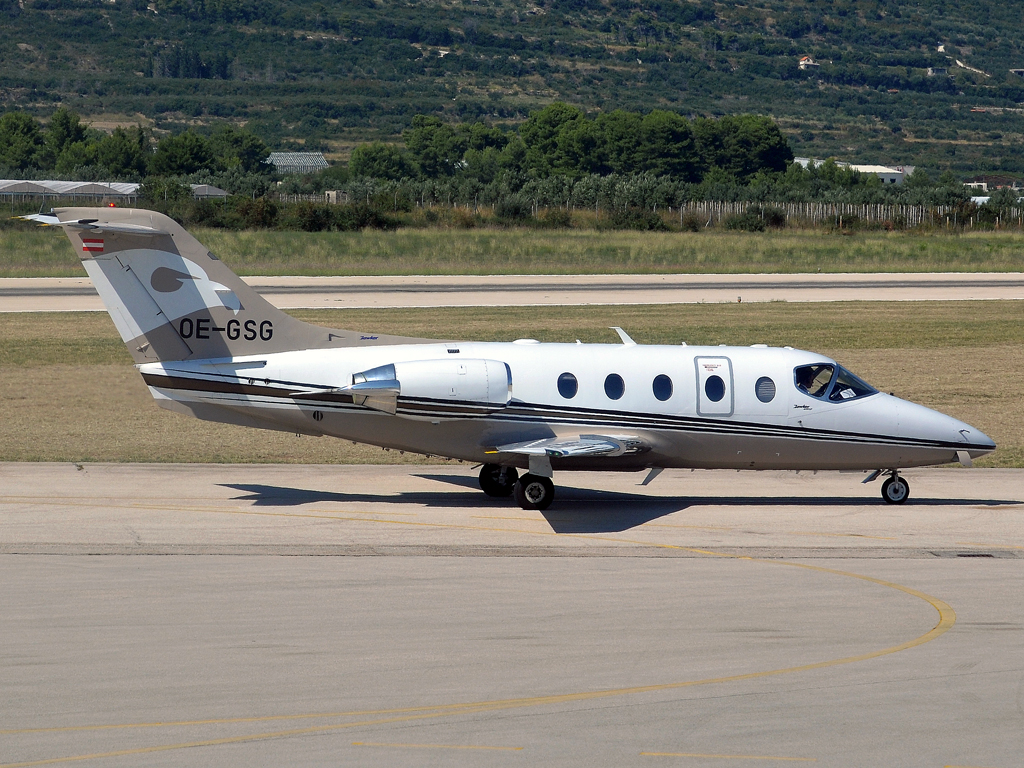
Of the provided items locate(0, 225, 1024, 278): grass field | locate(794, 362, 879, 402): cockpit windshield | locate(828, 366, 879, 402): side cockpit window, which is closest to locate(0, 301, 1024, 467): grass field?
locate(828, 366, 879, 402): side cockpit window

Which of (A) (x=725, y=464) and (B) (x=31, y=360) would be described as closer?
(A) (x=725, y=464)

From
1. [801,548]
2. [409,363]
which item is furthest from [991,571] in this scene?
[409,363]

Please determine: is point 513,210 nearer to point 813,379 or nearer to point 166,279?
point 813,379

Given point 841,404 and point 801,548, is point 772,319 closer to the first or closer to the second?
point 841,404

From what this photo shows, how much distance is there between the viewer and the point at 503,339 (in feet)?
134

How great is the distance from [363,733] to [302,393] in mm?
9823

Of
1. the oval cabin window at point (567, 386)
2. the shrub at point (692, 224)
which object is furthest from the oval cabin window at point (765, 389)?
the shrub at point (692, 224)

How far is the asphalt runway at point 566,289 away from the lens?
5156 centimetres

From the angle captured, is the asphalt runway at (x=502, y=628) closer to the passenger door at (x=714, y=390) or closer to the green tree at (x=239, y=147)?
the passenger door at (x=714, y=390)

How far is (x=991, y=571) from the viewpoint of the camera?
16.8 metres

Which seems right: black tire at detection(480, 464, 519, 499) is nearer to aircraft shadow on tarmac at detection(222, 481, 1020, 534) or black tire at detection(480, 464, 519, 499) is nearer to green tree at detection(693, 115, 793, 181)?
aircraft shadow on tarmac at detection(222, 481, 1020, 534)

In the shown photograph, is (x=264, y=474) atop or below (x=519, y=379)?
below

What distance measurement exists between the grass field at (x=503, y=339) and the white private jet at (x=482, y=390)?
188 inches

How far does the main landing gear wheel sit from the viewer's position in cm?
2022
